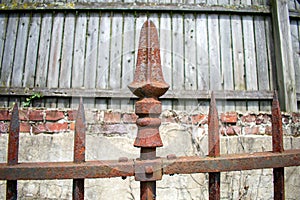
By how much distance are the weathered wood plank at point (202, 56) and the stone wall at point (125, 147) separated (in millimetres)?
503

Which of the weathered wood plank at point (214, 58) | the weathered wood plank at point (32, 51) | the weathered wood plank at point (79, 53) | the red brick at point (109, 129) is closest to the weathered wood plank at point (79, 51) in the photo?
the weathered wood plank at point (79, 53)

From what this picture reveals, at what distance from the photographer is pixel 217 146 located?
92 centimetres

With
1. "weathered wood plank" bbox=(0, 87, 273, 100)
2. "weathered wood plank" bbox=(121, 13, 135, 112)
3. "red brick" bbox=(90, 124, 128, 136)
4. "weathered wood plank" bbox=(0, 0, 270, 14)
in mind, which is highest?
"weathered wood plank" bbox=(0, 0, 270, 14)

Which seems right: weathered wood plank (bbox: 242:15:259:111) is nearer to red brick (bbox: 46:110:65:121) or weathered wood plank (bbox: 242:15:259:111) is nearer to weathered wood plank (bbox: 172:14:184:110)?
weathered wood plank (bbox: 172:14:184:110)

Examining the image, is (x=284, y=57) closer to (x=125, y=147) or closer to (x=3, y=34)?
(x=125, y=147)

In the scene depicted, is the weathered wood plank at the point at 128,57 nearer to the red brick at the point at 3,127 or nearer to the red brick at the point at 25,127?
the red brick at the point at 25,127

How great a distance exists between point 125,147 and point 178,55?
4.14ft

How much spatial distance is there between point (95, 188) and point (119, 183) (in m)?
0.22

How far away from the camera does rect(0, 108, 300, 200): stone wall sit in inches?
79.8

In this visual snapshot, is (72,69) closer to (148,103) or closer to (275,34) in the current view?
(148,103)

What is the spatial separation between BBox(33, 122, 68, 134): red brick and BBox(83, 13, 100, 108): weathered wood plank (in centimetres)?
49

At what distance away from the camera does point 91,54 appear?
2.62 metres

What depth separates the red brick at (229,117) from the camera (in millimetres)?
2230

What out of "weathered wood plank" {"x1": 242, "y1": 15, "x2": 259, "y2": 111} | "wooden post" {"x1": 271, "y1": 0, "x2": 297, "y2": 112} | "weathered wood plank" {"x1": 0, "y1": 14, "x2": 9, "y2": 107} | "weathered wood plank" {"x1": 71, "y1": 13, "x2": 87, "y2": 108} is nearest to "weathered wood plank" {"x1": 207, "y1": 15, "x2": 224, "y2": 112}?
"weathered wood plank" {"x1": 242, "y1": 15, "x2": 259, "y2": 111}
